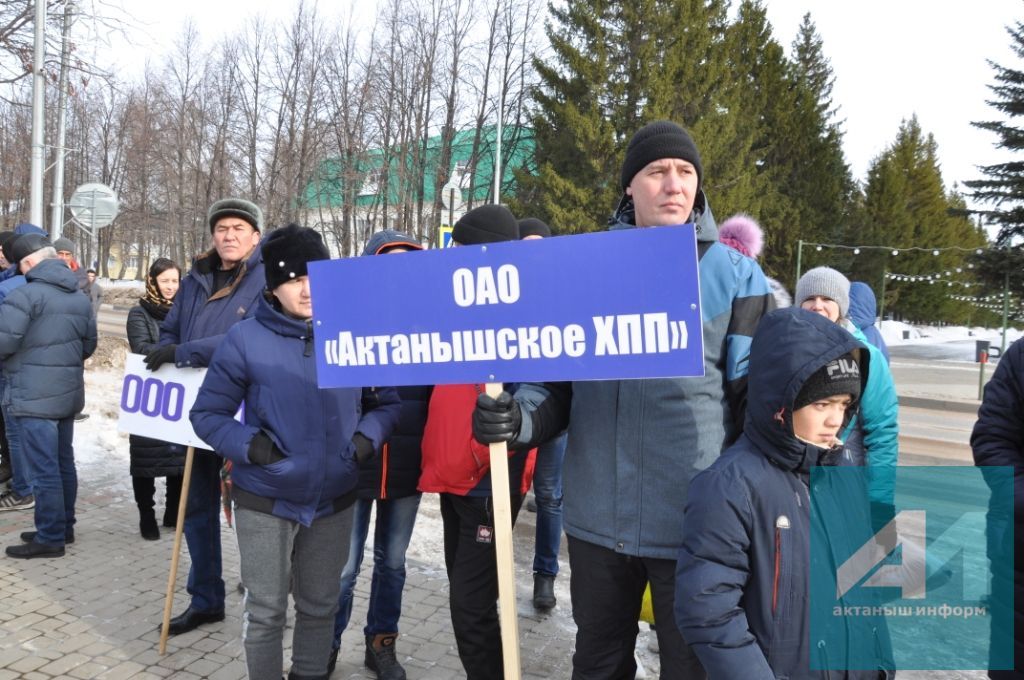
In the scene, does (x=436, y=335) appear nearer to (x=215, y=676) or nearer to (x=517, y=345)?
(x=517, y=345)

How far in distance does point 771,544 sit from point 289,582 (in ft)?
6.40

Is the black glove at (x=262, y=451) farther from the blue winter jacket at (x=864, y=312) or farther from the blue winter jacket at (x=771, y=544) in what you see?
the blue winter jacket at (x=864, y=312)

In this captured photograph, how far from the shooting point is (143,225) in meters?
39.2

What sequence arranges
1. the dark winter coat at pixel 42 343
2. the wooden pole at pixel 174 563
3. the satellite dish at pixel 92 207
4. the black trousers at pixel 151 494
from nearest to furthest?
the wooden pole at pixel 174 563, the dark winter coat at pixel 42 343, the black trousers at pixel 151 494, the satellite dish at pixel 92 207

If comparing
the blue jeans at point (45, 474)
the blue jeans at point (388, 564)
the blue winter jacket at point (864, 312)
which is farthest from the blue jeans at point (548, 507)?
the blue jeans at point (45, 474)

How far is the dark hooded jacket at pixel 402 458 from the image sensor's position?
3.41 metres

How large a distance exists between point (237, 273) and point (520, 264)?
2.32m

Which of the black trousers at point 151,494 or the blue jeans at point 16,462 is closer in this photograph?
the black trousers at point 151,494

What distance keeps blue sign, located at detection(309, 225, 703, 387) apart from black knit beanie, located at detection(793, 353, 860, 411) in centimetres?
27

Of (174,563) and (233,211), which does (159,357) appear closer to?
(233,211)

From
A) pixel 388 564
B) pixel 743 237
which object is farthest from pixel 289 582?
pixel 743 237

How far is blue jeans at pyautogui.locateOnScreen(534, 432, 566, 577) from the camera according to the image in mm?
4449

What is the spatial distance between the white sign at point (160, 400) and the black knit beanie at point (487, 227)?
1.67 m

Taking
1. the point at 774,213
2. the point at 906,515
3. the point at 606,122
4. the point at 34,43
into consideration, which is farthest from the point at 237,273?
the point at 774,213
